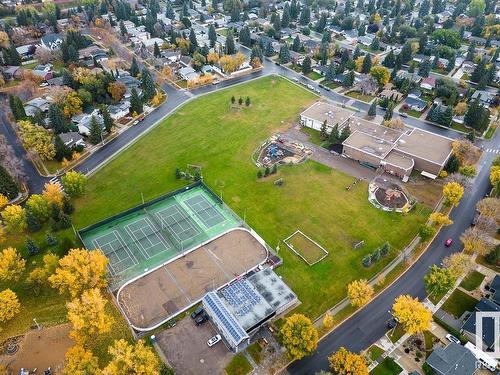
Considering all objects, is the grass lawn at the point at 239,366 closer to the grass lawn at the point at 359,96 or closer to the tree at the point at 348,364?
the tree at the point at 348,364

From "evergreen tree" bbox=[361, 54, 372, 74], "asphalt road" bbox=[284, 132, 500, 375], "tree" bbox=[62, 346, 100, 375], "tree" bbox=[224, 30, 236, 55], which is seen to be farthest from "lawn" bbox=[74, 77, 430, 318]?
"tree" bbox=[224, 30, 236, 55]

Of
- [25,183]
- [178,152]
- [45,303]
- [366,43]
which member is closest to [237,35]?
[366,43]

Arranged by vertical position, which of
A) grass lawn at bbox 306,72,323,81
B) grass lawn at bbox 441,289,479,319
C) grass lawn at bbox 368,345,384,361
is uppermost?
grass lawn at bbox 306,72,323,81

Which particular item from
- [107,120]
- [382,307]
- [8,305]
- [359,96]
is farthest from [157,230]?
[359,96]

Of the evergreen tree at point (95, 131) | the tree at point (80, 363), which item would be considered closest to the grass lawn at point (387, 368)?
the tree at point (80, 363)

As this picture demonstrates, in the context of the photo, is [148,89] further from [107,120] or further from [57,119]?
[57,119]

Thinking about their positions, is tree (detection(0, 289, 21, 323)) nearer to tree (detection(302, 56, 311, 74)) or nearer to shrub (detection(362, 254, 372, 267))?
shrub (detection(362, 254, 372, 267))
